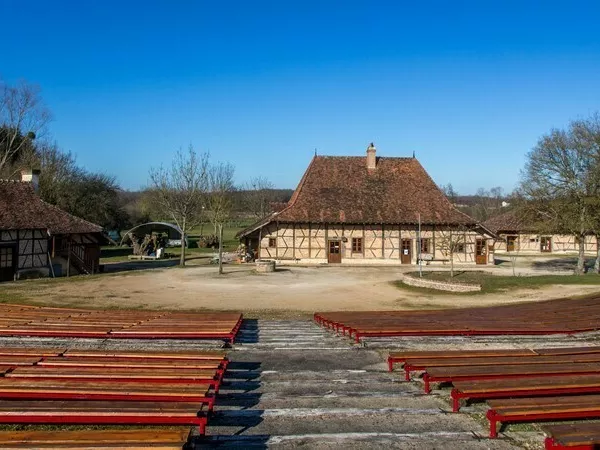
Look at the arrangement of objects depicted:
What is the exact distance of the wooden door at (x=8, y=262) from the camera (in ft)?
82.6

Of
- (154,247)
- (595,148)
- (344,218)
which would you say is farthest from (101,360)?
(154,247)

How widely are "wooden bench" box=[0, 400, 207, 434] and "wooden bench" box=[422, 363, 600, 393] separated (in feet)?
9.22

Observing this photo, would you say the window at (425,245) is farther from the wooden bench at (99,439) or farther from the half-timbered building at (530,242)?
the wooden bench at (99,439)

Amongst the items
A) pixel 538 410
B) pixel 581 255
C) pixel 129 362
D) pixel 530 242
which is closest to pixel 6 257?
pixel 129 362

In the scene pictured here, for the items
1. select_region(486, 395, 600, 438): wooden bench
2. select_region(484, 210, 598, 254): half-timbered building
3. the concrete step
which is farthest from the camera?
select_region(484, 210, 598, 254): half-timbered building

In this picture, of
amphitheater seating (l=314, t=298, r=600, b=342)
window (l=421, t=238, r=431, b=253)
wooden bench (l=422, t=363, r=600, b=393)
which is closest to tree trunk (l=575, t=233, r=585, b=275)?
window (l=421, t=238, r=431, b=253)

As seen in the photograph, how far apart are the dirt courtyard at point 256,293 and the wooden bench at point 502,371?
32.5ft

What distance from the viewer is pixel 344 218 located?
33344 millimetres

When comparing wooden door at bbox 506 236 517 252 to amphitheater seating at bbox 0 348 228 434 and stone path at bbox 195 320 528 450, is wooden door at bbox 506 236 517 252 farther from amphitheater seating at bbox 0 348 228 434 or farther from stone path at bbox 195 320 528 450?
amphitheater seating at bbox 0 348 228 434

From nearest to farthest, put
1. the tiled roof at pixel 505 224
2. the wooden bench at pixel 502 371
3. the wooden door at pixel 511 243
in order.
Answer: the wooden bench at pixel 502 371, the tiled roof at pixel 505 224, the wooden door at pixel 511 243

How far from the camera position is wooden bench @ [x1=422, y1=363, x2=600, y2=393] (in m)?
5.76

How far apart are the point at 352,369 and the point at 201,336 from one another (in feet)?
10.0

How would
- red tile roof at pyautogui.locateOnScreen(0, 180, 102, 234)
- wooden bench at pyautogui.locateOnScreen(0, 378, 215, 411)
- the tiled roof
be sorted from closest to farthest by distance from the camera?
wooden bench at pyautogui.locateOnScreen(0, 378, 215, 411) → red tile roof at pyautogui.locateOnScreen(0, 180, 102, 234) → the tiled roof

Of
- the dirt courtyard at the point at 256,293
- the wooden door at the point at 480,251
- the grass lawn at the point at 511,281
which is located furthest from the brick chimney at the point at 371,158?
the grass lawn at the point at 511,281
